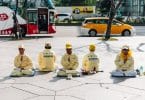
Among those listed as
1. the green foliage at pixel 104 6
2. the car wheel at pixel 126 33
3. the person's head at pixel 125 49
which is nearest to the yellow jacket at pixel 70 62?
the person's head at pixel 125 49

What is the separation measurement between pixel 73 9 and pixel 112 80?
52.3 meters

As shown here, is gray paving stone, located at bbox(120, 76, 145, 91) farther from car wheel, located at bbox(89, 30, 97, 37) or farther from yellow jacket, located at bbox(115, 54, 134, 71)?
car wheel, located at bbox(89, 30, 97, 37)

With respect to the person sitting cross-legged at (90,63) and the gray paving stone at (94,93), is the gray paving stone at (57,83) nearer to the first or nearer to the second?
the gray paving stone at (94,93)

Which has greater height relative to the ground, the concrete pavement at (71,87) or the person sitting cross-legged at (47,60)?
the person sitting cross-legged at (47,60)

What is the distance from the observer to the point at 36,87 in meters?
12.0

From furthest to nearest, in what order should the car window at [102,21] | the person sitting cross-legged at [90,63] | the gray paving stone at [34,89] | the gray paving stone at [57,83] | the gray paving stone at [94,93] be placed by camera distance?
the car window at [102,21]
the person sitting cross-legged at [90,63]
the gray paving stone at [57,83]
the gray paving stone at [34,89]
the gray paving stone at [94,93]

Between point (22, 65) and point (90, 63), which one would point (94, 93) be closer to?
point (90, 63)

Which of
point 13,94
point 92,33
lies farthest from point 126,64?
point 92,33

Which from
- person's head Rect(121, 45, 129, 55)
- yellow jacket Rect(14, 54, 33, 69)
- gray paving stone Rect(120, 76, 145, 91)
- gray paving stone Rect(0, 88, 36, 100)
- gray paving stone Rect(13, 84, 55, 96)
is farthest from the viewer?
yellow jacket Rect(14, 54, 33, 69)

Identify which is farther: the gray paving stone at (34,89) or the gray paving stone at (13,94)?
the gray paving stone at (34,89)

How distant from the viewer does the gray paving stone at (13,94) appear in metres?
10.7

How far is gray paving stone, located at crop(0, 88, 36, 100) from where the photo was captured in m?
10.7

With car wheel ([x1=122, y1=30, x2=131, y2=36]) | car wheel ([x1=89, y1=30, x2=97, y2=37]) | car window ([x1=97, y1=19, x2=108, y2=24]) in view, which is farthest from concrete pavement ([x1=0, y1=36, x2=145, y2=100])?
car window ([x1=97, y1=19, x2=108, y2=24])

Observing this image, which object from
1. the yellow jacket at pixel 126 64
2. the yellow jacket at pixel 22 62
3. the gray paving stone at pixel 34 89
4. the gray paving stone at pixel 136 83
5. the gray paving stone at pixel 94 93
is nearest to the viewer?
the gray paving stone at pixel 94 93
